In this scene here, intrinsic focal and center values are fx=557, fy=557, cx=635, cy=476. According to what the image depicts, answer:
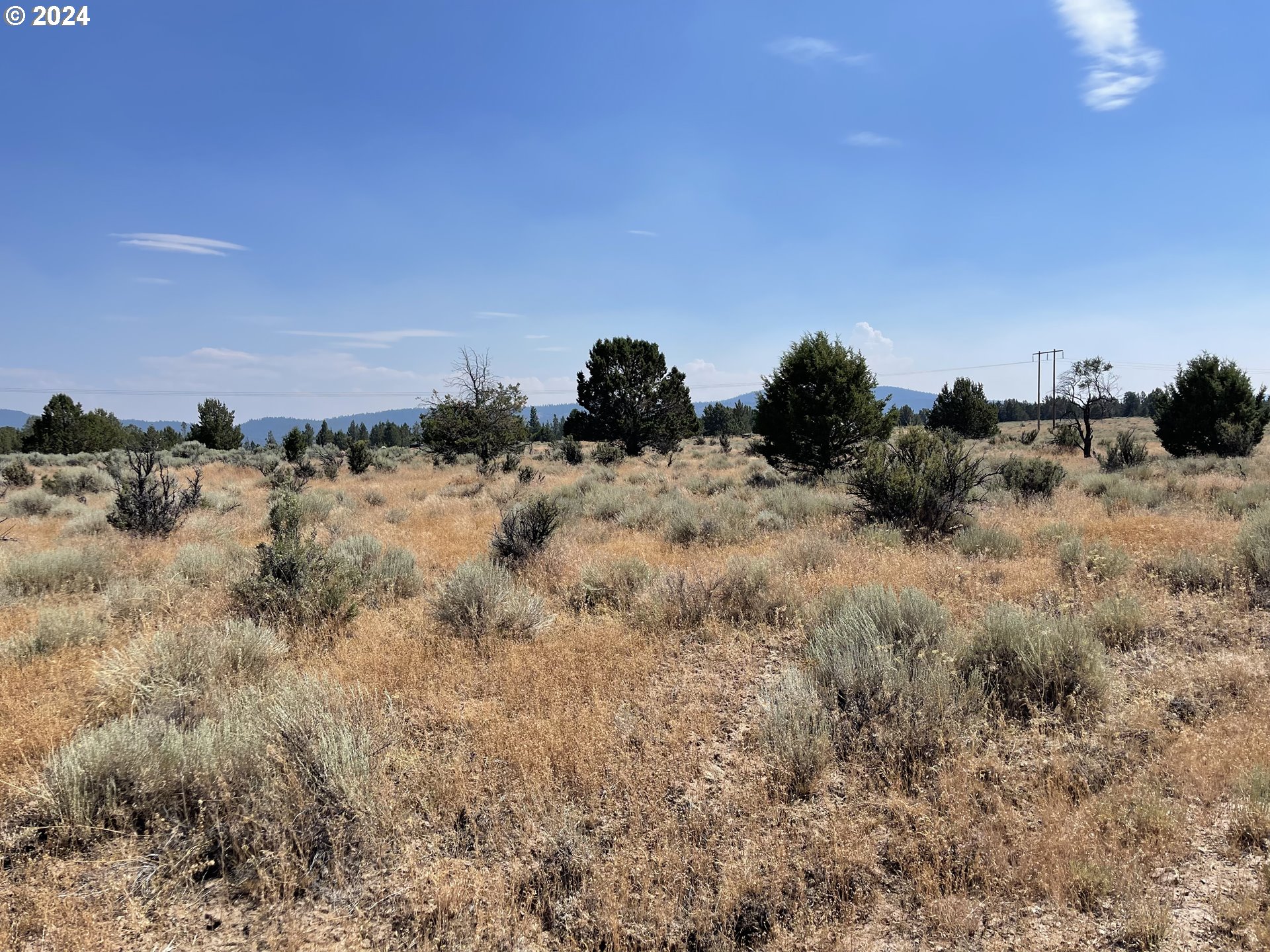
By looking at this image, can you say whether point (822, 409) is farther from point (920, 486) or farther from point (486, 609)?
point (486, 609)

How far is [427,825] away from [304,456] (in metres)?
31.3

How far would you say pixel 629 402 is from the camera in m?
38.8

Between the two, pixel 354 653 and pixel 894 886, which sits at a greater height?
pixel 354 653

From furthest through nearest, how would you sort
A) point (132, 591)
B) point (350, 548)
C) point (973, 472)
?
point (973, 472)
point (350, 548)
point (132, 591)

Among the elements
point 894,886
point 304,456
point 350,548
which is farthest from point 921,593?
point 304,456

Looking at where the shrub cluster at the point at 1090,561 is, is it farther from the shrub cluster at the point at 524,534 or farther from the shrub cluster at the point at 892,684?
the shrub cluster at the point at 524,534

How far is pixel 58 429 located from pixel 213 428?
27.6 feet

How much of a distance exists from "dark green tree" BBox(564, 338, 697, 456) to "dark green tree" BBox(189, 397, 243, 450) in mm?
27448

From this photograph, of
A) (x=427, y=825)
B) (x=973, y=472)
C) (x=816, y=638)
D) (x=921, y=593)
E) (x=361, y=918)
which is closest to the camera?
(x=361, y=918)

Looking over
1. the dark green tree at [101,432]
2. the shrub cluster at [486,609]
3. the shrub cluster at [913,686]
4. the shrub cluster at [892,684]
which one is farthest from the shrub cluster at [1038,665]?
the dark green tree at [101,432]

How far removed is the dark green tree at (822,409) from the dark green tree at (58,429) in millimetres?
46385

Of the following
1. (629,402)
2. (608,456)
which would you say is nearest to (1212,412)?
(608,456)

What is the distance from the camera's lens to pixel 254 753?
349 cm

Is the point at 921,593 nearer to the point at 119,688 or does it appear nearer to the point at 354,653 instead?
the point at 354,653
